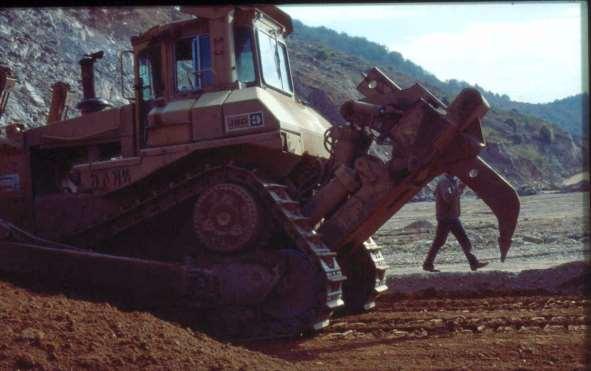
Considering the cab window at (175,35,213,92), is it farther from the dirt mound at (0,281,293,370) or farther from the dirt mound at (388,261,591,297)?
the dirt mound at (388,261,591,297)

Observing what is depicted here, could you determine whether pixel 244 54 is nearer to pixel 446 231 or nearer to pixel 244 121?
pixel 244 121

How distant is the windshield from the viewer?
8953 millimetres

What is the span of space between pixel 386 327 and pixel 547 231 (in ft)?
45.9

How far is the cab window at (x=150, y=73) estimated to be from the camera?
9148 millimetres

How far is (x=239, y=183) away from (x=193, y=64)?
1666mm

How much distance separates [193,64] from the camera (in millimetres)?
8812

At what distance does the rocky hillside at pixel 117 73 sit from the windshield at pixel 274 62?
196 cm

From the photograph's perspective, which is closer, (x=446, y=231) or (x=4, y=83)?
(x=4, y=83)


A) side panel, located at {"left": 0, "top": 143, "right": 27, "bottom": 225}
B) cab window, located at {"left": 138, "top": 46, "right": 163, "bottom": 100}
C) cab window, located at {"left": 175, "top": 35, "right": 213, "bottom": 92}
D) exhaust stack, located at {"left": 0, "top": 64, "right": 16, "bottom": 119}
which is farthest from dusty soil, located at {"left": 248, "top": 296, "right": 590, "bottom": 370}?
exhaust stack, located at {"left": 0, "top": 64, "right": 16, "bottom": 119}

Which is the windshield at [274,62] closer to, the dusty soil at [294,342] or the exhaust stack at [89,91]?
the exhaust stack at [89,91]

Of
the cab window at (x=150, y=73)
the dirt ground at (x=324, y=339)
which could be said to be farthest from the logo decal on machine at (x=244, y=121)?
the dirt ground at (x=324, y=339)

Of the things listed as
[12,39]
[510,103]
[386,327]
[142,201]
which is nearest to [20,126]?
[142,201]

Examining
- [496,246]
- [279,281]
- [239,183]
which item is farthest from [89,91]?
[496,246]

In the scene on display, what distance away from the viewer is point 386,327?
25.8 feet
